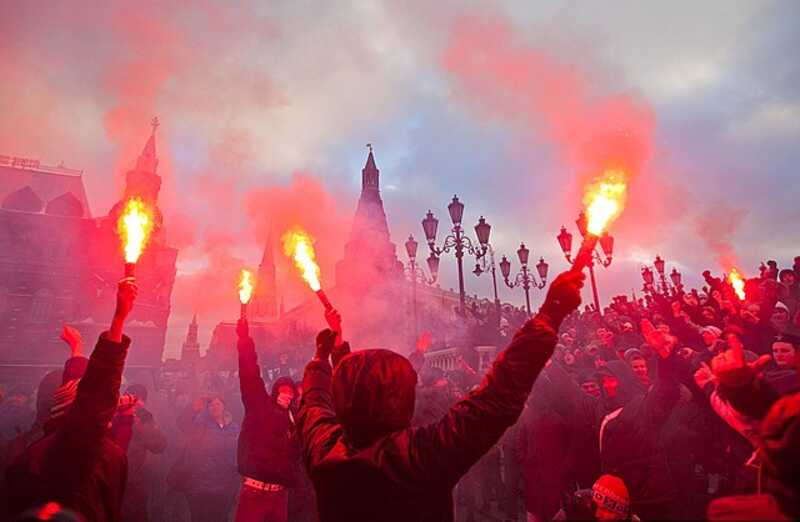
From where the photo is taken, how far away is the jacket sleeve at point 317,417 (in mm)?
1839

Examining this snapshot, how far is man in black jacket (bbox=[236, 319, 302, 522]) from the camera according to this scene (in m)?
3.79

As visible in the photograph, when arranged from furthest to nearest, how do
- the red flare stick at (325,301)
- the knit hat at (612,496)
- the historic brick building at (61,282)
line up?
1. the historic brick building at (61,282)
2. the red flare stick at (325,301)
3. the knit hat at (612,496)

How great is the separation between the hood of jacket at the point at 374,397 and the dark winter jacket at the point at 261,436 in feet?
7.42

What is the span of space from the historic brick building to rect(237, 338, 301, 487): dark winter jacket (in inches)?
1093

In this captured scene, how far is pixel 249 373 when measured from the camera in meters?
3.74

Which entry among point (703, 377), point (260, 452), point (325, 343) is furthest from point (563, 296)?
point (260, 452)

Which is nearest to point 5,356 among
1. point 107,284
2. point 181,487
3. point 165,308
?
point 107,284

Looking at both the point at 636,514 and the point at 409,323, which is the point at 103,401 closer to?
the point at 636,514

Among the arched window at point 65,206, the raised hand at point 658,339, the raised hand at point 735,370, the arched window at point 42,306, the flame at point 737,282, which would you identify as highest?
the arched window at point 65,206

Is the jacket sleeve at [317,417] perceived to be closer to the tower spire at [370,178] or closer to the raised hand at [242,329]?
the raised hand at [242,329]

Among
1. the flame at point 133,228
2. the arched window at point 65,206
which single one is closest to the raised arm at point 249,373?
the flame at point 133,228

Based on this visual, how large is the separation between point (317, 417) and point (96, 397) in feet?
4.04

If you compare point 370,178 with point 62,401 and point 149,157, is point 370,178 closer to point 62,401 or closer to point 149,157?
point 149,157

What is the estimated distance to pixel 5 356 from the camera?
24.1m
